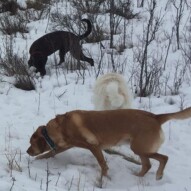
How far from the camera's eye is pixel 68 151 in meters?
5.16

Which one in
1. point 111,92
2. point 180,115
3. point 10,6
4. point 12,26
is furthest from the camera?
point 10,6

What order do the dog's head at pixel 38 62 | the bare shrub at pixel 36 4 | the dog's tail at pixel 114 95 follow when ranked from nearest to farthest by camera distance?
the dog's tail at pixel 114 95 < the dog's head at pixel 38 62 < the bare shrub at pixel 36 4

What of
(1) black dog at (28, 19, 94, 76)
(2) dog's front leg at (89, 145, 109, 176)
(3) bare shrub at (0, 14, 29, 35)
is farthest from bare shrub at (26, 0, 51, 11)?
(2) dog's front leg at (89, 145, 109, 176)

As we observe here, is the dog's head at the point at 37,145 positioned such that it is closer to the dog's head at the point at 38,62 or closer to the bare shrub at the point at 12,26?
the dog's head at the point at 38,62

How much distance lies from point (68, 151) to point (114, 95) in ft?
2.58

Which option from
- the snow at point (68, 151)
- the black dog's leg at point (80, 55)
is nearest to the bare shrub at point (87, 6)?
the black dog's leg at point (80, 55)

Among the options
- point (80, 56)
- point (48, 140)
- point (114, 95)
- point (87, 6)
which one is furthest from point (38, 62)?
point (48, 140)

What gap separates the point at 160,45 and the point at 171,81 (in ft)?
5.26

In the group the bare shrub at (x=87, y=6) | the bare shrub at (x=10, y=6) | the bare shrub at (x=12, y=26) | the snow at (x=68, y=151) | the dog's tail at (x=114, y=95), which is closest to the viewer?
the snow at (x=68, y=151)

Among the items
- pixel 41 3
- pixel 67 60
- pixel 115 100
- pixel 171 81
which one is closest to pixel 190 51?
pixel 171 81

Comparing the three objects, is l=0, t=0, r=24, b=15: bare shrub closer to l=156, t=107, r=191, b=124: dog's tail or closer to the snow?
the snow

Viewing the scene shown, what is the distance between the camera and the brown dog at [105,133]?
4.63m

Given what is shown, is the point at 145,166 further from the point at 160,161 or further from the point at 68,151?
the point at 68,151

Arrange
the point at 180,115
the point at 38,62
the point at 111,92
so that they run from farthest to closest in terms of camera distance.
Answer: the point at 38,62
the point at 111,92
the point at 180,115
